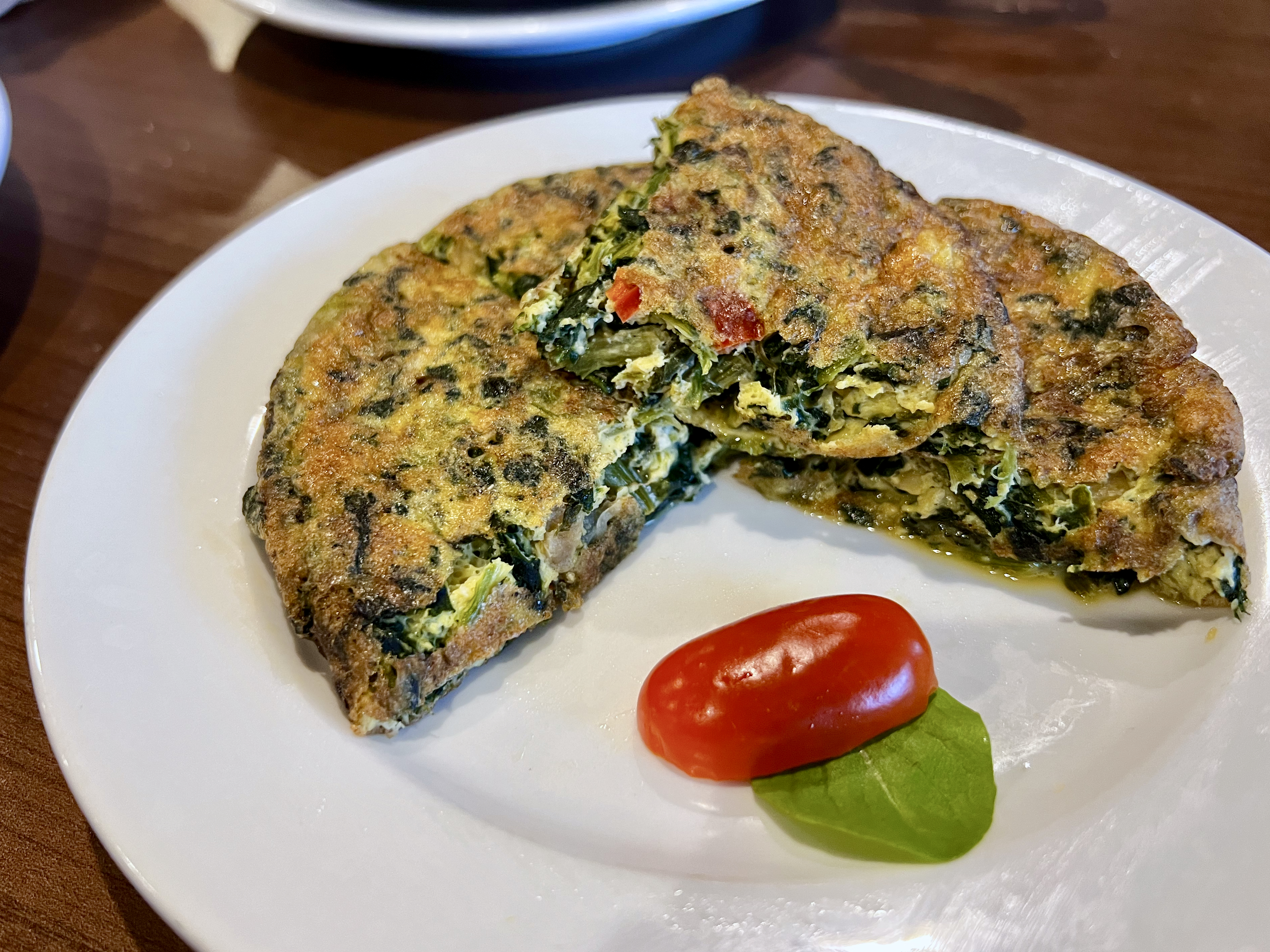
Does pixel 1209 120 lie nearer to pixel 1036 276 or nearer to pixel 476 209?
pixel 1036 276

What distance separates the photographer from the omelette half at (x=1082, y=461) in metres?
2.40

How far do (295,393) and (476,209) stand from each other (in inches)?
37.2

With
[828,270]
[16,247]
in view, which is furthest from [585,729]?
[16,247]

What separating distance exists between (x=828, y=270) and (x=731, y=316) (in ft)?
1.16

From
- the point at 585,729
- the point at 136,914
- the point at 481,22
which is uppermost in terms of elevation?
the point at 481,22

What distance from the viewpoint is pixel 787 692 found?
223cm

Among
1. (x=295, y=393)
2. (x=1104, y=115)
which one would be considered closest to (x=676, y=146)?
(x=295, y=393)

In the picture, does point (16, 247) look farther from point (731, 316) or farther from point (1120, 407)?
point (1120, 407)

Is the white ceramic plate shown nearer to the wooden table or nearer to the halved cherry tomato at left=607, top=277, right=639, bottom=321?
the wooden table

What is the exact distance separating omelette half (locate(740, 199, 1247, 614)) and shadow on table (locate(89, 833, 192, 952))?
2.14 metres

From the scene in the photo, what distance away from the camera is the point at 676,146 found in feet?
9.52

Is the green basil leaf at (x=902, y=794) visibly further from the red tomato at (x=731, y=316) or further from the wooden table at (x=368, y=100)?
the wooden table at (x=368, y=100)

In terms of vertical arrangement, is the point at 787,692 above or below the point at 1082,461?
below

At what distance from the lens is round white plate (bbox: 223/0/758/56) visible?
3.98 metres
